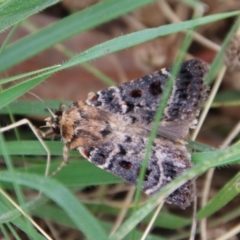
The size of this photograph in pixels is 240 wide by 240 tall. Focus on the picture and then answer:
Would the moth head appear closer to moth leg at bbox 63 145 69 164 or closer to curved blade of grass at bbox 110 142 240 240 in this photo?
moth leg at bbox 63 145 69 164

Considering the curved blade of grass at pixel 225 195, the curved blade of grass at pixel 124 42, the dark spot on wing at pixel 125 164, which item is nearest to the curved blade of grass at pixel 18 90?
the curved blade of grass at pixel 124 42

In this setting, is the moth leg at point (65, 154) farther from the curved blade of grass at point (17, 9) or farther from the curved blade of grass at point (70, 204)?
the curved blade of grass at point (17, 9)

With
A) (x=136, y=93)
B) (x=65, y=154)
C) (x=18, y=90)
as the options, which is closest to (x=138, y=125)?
(x=136, y=93)

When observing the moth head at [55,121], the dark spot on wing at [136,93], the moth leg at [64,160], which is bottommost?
the moth leg at [64,160]

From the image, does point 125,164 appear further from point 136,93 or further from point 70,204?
point 70,204

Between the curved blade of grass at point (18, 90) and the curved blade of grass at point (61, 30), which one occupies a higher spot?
the curved blade of grass at point (61, 30)

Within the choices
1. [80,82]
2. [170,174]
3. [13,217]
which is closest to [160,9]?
[80,82]

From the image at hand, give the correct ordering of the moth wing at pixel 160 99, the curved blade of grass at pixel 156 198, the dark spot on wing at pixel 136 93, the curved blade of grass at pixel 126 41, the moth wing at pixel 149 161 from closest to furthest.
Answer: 1. the curved blade of grass at pixel 156 198
2. the curved blade of grass at pixel 126 41
3. the moth wing at pixel 149 161
4. the moth wing at pixel 160 99
5. the dark spot on wing at pixel 136 93

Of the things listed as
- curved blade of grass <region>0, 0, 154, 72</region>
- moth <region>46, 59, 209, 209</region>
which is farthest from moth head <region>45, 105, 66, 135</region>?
curved blade of grass <region>0, 0, 154, 72</region>
